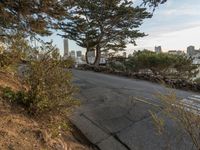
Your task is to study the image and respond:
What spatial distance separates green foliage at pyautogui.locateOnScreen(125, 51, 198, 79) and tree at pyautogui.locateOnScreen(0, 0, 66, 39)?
27.1m

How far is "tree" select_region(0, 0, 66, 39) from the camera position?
10231 mm

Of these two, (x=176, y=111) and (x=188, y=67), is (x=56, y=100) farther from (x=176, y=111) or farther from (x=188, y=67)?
(x=188, y=67)

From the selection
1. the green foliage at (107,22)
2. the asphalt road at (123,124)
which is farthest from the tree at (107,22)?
the asphalt road at (123,124)

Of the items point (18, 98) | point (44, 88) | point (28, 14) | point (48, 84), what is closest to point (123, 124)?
point (48, 84)

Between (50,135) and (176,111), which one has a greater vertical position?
(176,111)

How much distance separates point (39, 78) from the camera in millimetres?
7738

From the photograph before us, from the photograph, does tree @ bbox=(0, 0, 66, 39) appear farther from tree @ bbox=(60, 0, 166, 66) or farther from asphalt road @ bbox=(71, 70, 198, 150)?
tree @ bbox=(60, 0, 166, 66)

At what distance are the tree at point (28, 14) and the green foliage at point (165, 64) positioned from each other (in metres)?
27.1

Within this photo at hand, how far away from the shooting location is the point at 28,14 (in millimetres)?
10586

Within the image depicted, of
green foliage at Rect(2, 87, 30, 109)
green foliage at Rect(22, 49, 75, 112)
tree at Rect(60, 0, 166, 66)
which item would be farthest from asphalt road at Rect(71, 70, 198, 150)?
tree at Rect(60, 0, 166, 66)

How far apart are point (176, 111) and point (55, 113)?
3.15 metres

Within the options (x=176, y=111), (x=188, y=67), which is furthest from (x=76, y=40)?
(x=176, y=111)

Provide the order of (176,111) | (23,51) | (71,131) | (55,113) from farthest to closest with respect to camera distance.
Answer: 1. (23,51)
2. (71,131)
3. (55,113)
4. (176,111)

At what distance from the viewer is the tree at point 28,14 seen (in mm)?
10231
